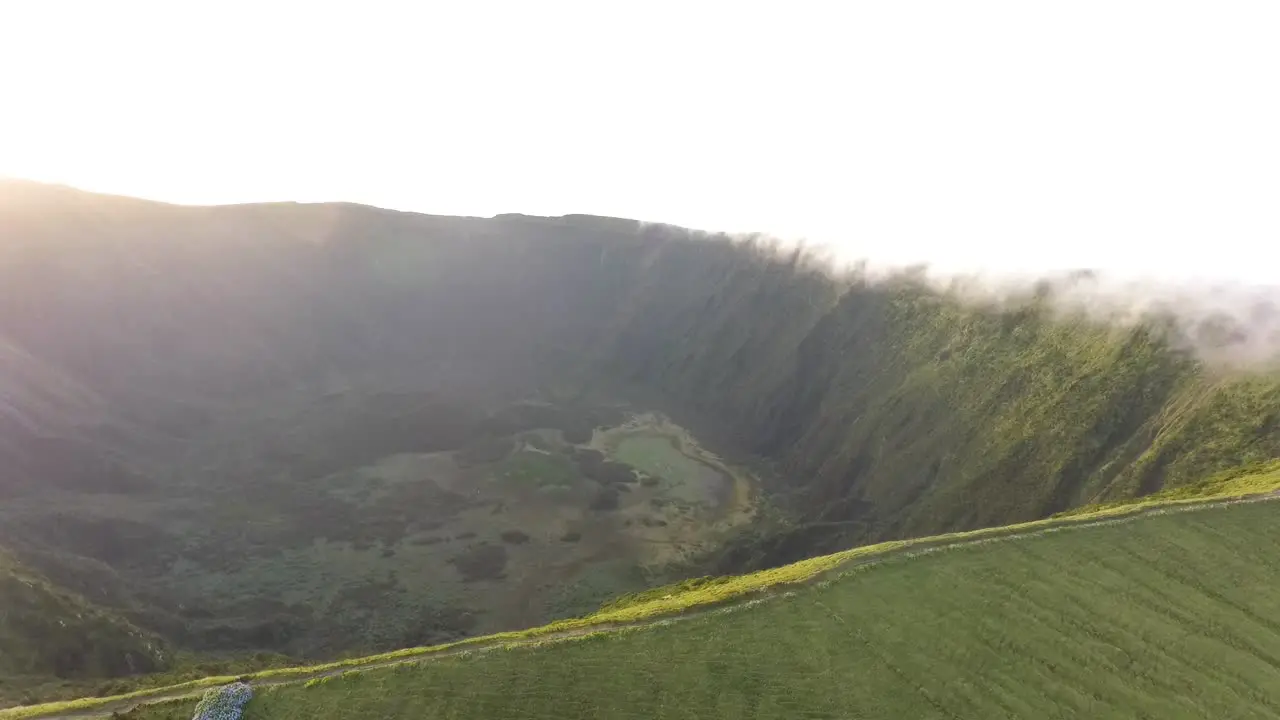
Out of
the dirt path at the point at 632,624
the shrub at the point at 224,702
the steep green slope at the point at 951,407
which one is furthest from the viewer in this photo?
the steep green slope at the point at 951,407

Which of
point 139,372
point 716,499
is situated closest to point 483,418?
point 716,499

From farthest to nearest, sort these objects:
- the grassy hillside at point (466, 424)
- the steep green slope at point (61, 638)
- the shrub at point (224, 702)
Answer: the grassy hillside at point (466, 424) → the steep green slope at point (61, 638) → the shrub at point (224, 702)

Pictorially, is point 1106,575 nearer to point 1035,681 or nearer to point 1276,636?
point 1276,636

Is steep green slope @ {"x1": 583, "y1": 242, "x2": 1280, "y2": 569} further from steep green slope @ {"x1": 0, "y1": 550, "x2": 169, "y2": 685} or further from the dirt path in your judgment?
steep green slope @ {"x1": 0, "y1": 550, "x2": 169, "y2": 685}

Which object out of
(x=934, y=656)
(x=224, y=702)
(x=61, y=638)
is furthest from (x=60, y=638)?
(x=934, y=656)

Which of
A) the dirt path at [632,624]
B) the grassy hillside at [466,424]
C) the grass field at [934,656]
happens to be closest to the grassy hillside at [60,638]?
the grassy hillside at [466,424]

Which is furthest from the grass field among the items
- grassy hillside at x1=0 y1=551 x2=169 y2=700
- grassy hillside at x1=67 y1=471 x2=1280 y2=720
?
grassy hillside at x1=0 y1=551 x2=169 y2=700

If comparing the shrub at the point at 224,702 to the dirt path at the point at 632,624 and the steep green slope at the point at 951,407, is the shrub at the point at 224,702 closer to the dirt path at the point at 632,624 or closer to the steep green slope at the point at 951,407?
the dirt path at the point at 632,624
